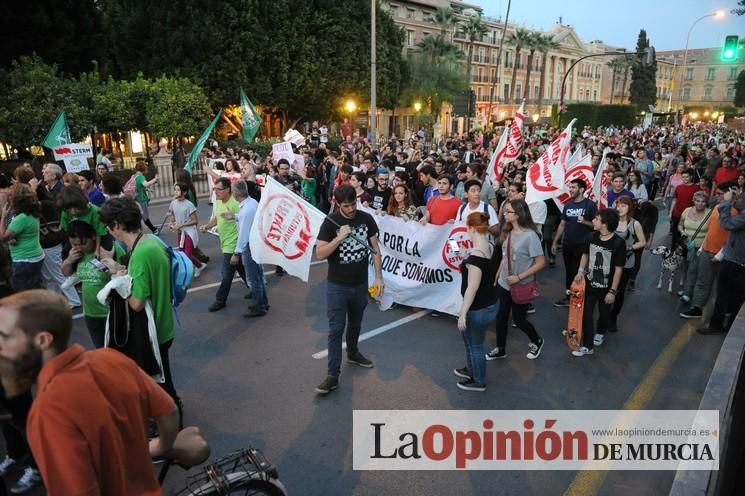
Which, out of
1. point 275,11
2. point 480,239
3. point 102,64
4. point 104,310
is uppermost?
point 275,11

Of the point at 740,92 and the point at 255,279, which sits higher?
the point at 740,92

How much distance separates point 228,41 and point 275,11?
324 cm

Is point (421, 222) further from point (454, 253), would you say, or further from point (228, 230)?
point (228, 230)

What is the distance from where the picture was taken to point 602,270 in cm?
561

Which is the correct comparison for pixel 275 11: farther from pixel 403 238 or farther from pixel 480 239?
pixel 480 239

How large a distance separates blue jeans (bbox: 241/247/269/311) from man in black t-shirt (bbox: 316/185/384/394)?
1.94m

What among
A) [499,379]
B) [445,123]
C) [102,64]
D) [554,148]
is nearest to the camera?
[499,379]

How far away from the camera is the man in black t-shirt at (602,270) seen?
18.2ft

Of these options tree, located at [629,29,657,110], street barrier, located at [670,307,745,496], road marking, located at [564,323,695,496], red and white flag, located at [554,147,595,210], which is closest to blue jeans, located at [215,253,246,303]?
road marking, located at [564,323,695,496]

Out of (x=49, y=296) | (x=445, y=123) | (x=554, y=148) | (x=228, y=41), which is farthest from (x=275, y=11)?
(x=445, y=123)

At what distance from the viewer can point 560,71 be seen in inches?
3349

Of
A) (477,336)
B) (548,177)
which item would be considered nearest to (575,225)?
(548,177)

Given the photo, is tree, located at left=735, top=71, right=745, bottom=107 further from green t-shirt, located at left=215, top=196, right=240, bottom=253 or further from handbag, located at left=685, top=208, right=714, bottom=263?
green t-shirt, located at left=215, top=196, right=240, bottom=253

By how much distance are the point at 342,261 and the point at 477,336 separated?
136 cm
